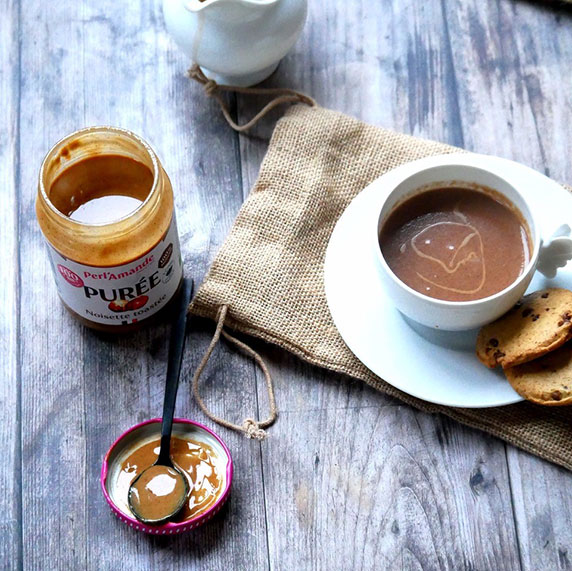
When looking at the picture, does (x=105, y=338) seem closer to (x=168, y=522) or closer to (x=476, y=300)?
(x=168, y=522)

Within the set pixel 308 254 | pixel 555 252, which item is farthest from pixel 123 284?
pixel 555 252

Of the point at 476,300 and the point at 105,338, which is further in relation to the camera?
the point at 105,338

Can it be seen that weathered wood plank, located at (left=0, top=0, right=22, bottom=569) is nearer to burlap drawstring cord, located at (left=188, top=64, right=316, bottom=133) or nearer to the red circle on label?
the red circle on label

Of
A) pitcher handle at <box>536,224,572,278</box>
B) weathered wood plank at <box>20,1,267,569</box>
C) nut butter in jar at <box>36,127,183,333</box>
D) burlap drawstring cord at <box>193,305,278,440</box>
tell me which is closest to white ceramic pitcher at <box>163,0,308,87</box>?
weathered wood plank at <box>20,1,267,569</box>

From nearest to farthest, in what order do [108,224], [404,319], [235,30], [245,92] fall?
[108,224] → [404,319] → [235,30] → [245,92]

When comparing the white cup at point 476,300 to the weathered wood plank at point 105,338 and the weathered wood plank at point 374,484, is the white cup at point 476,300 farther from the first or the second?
the weathered wood plank at point 105,338

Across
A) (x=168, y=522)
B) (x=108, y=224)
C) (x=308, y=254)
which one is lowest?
(x=168, y=522)

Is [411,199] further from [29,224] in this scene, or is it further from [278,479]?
[29,224]
